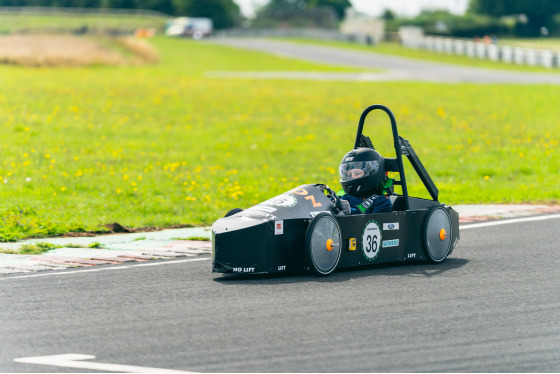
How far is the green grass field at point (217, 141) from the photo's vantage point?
503 inches

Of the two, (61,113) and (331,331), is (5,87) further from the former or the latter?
(331,331)

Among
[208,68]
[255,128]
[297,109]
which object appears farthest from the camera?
[208,68]

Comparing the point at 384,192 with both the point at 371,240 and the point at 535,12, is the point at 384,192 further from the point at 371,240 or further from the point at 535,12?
the point at 535,12

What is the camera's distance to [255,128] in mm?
22547

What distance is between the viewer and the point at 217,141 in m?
19.9

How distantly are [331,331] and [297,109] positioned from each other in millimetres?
20950

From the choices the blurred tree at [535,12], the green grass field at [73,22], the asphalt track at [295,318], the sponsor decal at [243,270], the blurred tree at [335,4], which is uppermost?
the blurred tree at [335,4]

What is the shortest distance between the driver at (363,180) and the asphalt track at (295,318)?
59cm

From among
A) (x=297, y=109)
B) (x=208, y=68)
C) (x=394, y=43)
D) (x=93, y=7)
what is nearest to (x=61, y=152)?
(x=297, y=109)

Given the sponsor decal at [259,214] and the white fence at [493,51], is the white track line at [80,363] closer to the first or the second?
the sponsor decal at [259,214]

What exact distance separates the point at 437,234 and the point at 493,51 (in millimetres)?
53755

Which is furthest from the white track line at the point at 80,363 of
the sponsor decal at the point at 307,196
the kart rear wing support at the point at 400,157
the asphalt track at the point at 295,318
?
the kart rear wing support at the point at 400,157

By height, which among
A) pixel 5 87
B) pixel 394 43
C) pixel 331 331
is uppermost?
pixel 394 43

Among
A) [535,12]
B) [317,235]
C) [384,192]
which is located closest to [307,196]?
[317,235]
